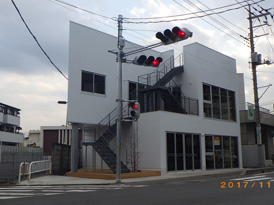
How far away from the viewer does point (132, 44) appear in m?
24.9

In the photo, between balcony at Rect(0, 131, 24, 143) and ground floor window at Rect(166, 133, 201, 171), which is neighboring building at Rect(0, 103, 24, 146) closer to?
balcony at Rect(0, 131, 24, 143)

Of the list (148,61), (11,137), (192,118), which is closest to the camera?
(148,61)

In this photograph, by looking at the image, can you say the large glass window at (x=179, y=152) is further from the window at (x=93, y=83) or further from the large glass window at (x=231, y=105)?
the large glass window at (x=231, y=105)

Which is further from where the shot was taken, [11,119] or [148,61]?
[11,119]

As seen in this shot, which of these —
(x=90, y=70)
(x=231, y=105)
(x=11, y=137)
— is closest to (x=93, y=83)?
(x=90, y=70)

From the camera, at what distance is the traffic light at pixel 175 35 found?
1158cm

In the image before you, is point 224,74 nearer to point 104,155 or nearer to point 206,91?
point 206,91

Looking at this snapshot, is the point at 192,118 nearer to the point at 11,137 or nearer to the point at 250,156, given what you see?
the point at 250,156

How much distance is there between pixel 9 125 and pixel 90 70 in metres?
46.8

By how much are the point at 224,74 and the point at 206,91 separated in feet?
10.7

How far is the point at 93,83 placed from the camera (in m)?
Result: 22.0

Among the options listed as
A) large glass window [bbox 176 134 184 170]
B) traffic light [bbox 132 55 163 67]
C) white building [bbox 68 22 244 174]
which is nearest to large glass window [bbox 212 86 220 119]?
white building [bbox 68 22 244 174]

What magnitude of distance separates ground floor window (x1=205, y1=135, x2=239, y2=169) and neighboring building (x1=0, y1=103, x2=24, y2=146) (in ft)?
139

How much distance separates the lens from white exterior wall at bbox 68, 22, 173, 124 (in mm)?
20828
